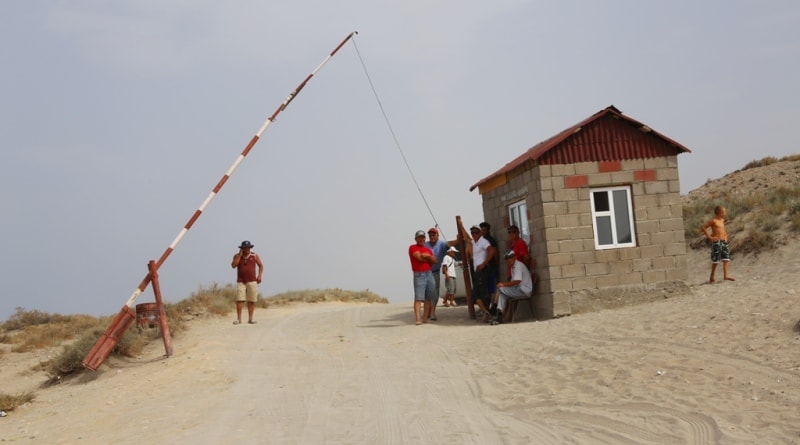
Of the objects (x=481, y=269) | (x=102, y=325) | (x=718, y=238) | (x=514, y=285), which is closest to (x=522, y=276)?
(x=514, y=285)

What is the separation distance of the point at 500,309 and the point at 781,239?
36.5 feet

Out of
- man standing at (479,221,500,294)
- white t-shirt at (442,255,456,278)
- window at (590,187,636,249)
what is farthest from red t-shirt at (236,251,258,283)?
window at (590,187,636,249)

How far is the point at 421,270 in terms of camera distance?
15.6 metres

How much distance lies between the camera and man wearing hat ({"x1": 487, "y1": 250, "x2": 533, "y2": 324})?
14.9 meters

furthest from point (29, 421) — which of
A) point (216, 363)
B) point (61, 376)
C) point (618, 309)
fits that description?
point (618, 309)

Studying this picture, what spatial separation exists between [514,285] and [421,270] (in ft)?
6.28

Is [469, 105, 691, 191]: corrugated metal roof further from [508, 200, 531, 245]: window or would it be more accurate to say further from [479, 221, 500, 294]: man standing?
[479, 221, 500, 294]: man standing

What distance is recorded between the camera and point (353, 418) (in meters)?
8.33

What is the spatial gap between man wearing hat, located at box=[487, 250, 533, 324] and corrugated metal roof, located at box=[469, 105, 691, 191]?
6.49 ft

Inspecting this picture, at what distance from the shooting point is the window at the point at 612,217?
14883 mm

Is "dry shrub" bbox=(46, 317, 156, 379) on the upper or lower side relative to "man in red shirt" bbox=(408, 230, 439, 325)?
lower

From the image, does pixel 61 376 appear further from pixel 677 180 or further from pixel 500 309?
pixel 677 180

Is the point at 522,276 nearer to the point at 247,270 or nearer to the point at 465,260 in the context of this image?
the point at 465,260

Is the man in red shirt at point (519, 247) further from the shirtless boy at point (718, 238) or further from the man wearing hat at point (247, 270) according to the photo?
the man wearing hat at point (247, 270)
